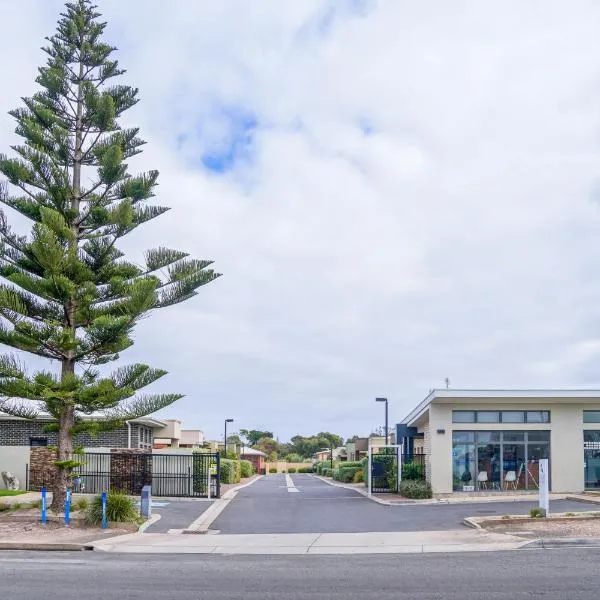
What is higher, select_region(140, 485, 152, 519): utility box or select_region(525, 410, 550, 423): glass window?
select_region(525, 410, 550, 423): glass window

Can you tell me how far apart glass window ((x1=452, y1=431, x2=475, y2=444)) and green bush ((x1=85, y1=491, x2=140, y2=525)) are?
44.3 ft

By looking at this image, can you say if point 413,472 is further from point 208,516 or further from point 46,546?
point 46,546

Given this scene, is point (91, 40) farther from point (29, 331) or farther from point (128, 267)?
point (29, 331)

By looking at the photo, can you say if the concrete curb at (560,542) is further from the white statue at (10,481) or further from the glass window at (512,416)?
the white statue at (10,481)

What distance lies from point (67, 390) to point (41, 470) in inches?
418

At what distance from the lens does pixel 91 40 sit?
2331 cm

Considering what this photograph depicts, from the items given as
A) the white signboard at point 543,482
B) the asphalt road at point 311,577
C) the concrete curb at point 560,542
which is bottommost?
the concrete curb at point 560,542

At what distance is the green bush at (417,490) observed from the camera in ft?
94.8

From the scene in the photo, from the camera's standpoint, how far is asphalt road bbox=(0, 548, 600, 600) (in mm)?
10828

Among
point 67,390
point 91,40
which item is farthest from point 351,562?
point 91,40

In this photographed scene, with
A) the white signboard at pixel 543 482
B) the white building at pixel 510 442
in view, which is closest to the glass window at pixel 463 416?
the white building at pixel 510 442

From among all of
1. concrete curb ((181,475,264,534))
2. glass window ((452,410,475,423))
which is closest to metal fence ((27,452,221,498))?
concrete curb ((181,475,264,534))

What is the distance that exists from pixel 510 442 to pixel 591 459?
3.11m

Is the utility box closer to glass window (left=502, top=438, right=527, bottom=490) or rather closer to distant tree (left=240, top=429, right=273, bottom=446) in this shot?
glass window (left=502, top=438, right=527, bottom=490)
